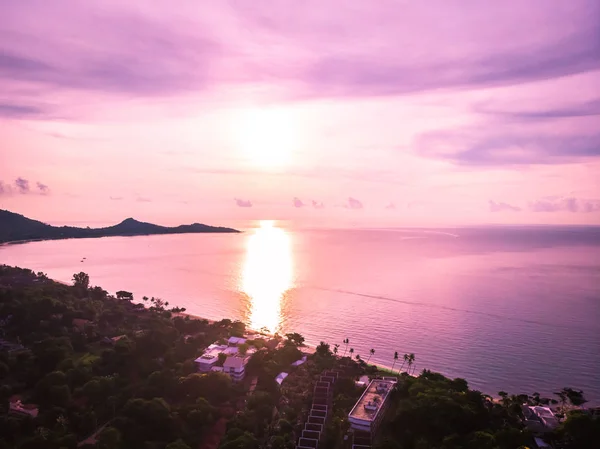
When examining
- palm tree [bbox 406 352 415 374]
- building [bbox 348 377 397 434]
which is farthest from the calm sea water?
building [bbox 348 377 397 434]

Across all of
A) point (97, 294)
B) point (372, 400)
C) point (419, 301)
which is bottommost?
point (372, 400)

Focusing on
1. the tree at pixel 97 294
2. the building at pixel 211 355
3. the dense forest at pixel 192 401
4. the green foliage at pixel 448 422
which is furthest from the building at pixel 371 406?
the tree at pixel 97 294

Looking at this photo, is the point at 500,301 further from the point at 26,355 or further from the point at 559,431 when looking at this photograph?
the point at 26,355

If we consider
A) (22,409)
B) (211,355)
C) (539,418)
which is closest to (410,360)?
(539,418)

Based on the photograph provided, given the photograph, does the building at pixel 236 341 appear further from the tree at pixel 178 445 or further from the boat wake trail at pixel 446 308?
the boat wake trail at pixel 446 308

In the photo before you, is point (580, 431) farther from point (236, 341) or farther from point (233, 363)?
point (236, 341)

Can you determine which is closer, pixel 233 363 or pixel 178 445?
pixel 178 445

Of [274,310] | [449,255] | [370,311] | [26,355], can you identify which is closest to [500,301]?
[370,311]

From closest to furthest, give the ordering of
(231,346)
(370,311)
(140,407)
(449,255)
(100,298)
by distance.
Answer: (140,407) → (231,346) → (100,298) → (370,311) → (449,255)
